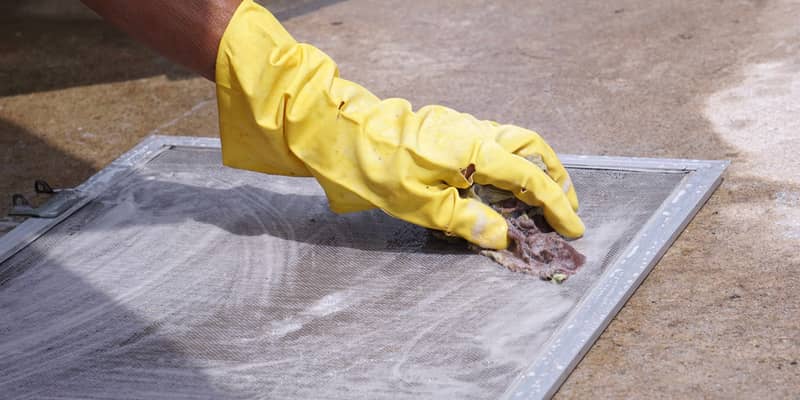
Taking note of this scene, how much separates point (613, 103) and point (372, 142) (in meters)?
1.22

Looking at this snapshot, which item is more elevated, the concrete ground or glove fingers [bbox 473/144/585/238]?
glove fingers [bbox 473/144/585/238]

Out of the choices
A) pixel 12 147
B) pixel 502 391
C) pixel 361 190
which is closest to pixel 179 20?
pixel 361 190

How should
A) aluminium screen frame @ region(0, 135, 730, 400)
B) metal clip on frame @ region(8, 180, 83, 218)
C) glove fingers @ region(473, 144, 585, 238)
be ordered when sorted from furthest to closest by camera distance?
metal clip on frame @ region(8, 180, 83, 218), glove fingers @ region(473, 144, 585, 238), aluminium screen frame @ region(0, 135, 730, 400)

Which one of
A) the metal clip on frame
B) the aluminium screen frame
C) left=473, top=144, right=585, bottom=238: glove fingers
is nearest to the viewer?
the aluminium screen frame

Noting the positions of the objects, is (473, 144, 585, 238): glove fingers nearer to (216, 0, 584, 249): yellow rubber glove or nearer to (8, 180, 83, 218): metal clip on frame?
(216, 0, 584, 249): yellow rubber glove

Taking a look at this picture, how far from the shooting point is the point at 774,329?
2.03 metres

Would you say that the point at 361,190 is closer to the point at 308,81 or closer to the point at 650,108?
the point at 308,81

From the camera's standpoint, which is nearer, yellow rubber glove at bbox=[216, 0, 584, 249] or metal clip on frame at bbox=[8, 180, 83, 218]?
yellow rubber glove at bbox=[216, 0, 584, 249]

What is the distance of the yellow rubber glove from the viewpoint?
230 centimetres

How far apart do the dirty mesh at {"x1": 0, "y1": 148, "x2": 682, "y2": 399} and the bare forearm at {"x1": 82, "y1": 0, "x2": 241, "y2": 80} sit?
1.57 ft

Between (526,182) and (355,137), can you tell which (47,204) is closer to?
(355,137)

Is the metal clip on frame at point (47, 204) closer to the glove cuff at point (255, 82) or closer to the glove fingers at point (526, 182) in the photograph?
the glove cuff at point (255, 82)

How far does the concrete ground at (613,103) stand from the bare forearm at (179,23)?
0.94 meters

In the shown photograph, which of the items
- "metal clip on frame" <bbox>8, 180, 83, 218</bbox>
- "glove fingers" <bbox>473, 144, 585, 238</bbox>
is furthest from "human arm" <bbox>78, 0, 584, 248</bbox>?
"metal clip on frame" <bbox>8, 180, 83, 218</bbox>
